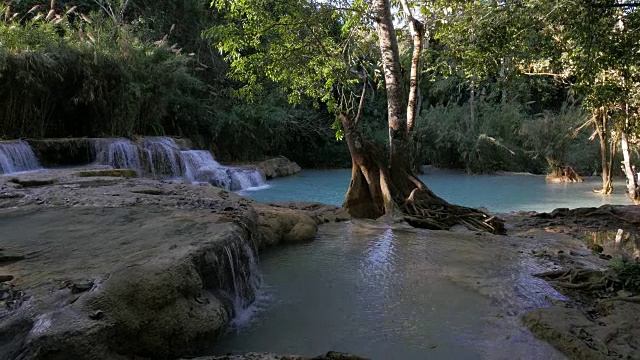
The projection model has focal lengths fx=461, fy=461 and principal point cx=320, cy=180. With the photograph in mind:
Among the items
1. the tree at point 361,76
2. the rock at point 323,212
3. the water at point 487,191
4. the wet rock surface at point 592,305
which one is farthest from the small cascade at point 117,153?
the wet rock surface at point 592,305

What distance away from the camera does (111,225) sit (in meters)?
4.37

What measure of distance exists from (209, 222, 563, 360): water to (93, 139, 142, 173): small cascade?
23.1ft

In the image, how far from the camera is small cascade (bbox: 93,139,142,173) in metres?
11.4

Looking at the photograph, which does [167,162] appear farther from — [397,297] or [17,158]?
[397,297]

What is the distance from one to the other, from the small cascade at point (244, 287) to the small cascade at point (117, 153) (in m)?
7.90

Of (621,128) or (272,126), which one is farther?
(272,126)

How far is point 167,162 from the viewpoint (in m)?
13.3

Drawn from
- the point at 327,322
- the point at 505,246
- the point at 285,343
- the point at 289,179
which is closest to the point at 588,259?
the point at 505,246

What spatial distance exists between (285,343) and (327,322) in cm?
51

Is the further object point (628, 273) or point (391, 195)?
point (391, 195)

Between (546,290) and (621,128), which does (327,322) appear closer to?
(546,290)

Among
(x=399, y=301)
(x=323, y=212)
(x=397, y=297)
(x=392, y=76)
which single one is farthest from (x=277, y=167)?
(x=399, y=301)

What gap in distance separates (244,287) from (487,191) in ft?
42.3

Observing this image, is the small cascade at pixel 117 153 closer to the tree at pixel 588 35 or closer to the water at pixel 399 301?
the water at pixel 399 301
